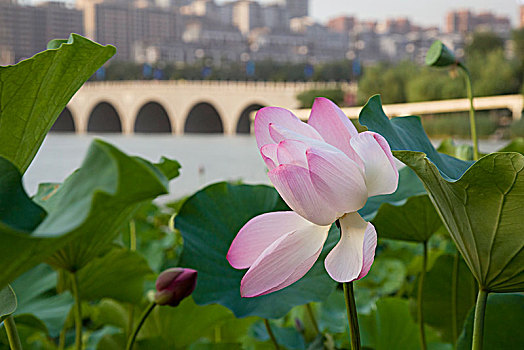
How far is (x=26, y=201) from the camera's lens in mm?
160

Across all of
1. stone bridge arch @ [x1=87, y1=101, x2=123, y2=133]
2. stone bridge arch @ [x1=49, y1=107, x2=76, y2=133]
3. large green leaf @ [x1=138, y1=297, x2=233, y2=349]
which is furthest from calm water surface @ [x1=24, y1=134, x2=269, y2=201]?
stone bridge arch @ [x1=49, y1=107, x2=76, y2=133]

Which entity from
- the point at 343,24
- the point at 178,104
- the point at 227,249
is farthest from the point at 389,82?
the point at 343,24

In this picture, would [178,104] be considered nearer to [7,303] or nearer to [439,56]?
[439,56]

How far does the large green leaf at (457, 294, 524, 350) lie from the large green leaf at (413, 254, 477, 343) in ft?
0.39

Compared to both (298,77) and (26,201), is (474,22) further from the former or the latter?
(26,201)

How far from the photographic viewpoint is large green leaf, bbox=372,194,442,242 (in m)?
0.36

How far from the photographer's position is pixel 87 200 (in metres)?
0.14

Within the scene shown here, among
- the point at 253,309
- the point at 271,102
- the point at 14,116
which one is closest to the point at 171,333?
the point at 253,309

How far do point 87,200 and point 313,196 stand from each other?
0.07 m

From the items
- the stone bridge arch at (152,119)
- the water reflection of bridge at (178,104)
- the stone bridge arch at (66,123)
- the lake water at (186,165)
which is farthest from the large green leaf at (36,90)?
the stone bridge arch at (66,123)

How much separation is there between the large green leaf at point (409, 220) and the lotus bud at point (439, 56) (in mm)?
88

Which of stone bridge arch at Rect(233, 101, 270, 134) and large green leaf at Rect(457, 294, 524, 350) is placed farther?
stone bridge arch at Rect(233, 101, 270, 134)

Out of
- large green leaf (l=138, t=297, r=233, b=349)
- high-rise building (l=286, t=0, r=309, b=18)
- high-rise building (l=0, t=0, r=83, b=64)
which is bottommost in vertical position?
large green leaf (l=138, t=297, r=233, b=349)

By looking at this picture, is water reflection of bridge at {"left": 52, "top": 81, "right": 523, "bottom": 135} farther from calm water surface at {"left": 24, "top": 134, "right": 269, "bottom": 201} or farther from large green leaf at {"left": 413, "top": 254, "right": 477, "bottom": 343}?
large green leaf at {"left": 413, "top": 254, "right": 477, "bottom": 343}
